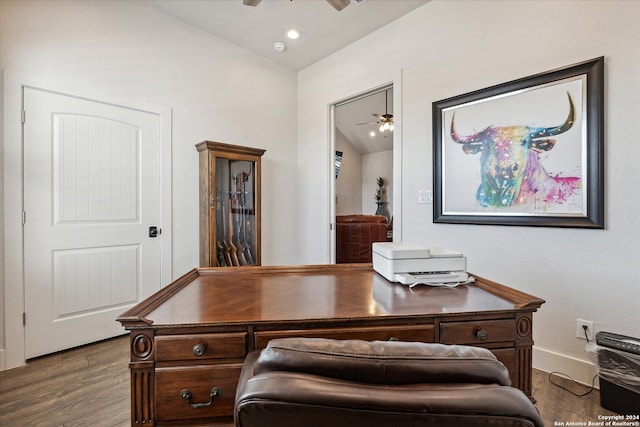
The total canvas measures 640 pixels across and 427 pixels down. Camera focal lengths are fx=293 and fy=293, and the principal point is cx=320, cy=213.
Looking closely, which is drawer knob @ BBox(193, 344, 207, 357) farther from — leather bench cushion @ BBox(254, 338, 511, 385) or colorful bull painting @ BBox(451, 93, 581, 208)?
colorful bull painting @ BBox(451, 93, 581, 208)

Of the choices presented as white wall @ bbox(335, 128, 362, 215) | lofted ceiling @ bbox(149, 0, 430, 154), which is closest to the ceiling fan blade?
lofted ceiling @ bbox(149, 0, 430, 154)

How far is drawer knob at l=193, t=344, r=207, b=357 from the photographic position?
0.86m

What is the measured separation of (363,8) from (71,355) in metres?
3.77

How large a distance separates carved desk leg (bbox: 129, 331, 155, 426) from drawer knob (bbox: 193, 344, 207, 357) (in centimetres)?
12

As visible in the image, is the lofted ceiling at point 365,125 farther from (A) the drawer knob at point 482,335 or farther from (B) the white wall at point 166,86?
(A) the drawer knob at point 482,335

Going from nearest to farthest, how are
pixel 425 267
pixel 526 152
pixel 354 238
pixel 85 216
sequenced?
pixel 425 267 → pixel 526 152 → pixel 85 216 → pixel 354 238

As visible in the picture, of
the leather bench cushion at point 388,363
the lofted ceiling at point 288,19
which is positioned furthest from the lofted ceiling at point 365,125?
the leather bench cushion at point 388,363

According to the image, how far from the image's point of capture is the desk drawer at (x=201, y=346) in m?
0.86

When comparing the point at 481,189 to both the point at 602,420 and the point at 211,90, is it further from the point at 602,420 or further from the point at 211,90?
the point at 211,90

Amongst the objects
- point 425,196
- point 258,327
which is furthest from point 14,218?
point 425,196

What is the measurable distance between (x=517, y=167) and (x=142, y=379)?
244cm

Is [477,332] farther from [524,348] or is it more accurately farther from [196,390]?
[196,390]

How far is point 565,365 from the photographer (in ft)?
6.31

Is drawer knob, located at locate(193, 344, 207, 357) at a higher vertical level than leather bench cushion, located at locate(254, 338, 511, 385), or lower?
lower
